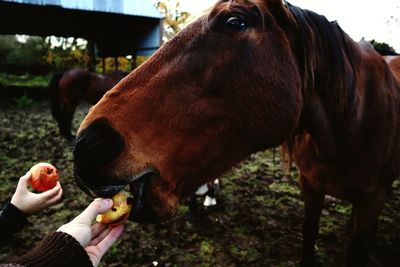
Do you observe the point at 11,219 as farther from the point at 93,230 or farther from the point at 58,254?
the point at 58,254

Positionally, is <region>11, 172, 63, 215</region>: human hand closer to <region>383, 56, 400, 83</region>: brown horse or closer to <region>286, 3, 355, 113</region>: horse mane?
<region>286, 3, 355, 113</region>: horse mane

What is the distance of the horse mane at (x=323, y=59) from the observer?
1.56 m

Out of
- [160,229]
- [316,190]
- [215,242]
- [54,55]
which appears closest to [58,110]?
[160,229]

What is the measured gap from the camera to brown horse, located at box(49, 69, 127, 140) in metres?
8.54

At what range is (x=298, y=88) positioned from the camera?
4.94 ft

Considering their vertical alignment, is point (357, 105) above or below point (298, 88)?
below

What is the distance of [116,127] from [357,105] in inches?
57.1

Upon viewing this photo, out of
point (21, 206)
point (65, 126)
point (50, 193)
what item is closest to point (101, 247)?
point (50, 193)

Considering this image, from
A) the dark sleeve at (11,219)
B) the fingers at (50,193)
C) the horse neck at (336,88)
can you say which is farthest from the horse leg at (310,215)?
the dark sleeve at (11,219)

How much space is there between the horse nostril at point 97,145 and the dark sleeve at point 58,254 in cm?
41

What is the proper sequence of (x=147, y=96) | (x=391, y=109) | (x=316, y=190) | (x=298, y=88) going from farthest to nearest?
(x=316, y=190)
(x=391, y=109)
(x=298, y=88)
(x=147, y=96)

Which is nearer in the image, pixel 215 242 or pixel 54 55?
pixel 215 242

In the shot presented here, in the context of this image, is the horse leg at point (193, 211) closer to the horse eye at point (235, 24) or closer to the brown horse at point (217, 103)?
the brown horse at point (217, 103)

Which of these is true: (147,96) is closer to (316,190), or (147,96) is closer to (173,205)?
(173,205)
